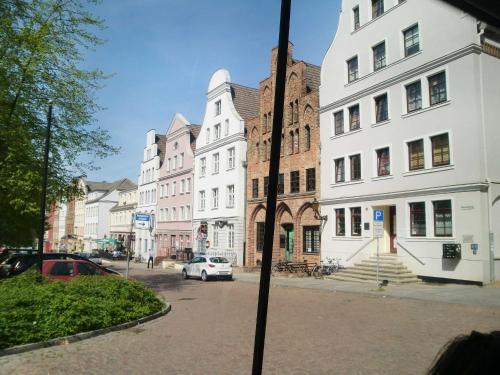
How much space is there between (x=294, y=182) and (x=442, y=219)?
12.8 m

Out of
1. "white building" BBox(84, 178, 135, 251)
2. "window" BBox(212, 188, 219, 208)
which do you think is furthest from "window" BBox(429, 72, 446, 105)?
"white building" BBox(84, 178, 135, 251)

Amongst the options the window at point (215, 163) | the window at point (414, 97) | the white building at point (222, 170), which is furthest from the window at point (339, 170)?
the window at point (215, 163)

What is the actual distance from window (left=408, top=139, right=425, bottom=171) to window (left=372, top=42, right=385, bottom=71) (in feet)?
16.4

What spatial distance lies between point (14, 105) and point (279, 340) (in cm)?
1313

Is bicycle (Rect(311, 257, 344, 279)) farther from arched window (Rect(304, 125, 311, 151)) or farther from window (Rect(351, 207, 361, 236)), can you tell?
arched window (Rect(304, 125, 311, 151))

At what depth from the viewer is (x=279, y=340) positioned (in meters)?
9.54

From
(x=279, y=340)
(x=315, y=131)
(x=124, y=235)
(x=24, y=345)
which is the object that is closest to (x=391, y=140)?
(x=315, y=131)

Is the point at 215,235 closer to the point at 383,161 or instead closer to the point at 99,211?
the point at 383,161

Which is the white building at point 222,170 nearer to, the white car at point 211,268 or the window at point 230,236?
the window at point 230,236

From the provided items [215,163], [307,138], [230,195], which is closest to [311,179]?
[307,138]

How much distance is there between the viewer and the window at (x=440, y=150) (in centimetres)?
2094

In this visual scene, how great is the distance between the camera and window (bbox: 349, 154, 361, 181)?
26297mm

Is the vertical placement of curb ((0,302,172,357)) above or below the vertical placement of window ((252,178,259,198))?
below

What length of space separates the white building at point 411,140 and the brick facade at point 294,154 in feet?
5.68
